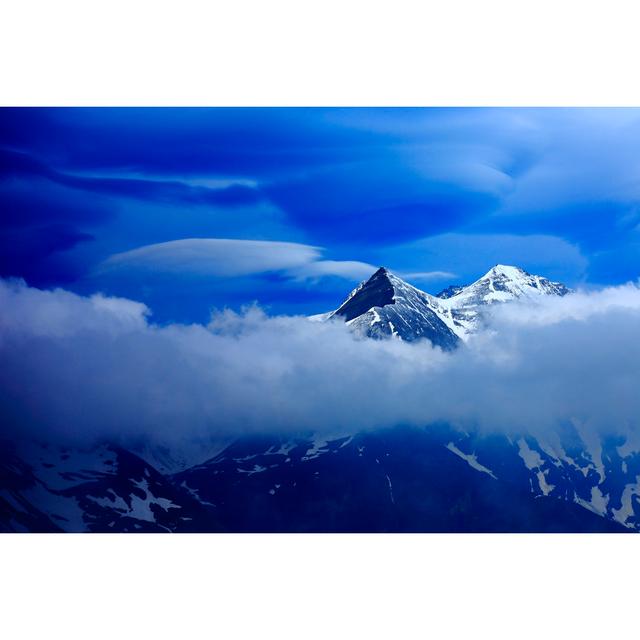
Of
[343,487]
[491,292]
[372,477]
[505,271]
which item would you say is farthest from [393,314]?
[343,487]

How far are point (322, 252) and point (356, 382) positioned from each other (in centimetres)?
245

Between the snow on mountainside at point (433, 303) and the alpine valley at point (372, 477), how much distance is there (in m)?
0.03

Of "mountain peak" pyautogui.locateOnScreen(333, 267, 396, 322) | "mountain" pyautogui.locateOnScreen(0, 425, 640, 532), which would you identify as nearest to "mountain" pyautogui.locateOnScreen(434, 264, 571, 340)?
"mountain peak" pyautogui.locateOnScreen(333, 267, 396, 322)

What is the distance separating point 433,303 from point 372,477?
3.33 meters

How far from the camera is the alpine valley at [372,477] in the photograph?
12.0 m

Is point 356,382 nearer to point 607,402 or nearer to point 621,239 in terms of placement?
point 607,402

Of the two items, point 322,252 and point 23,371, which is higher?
point 322,252

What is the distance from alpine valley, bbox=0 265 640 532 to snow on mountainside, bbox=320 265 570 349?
27mm

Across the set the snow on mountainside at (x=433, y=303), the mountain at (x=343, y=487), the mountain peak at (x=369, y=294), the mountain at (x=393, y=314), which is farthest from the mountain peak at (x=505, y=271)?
the mountain at (x=343, y=487)

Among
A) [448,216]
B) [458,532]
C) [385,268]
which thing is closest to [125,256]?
[385,268]

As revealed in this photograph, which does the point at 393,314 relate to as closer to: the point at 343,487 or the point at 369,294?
the point at 369,294

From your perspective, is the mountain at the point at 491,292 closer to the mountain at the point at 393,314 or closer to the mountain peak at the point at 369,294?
the mountain at the point at 393,314

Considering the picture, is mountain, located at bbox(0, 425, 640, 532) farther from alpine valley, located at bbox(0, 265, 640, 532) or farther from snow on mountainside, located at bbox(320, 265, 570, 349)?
snow on mountainside, located at bbox(320, 265, 570, 349)

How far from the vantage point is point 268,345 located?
12.6m
